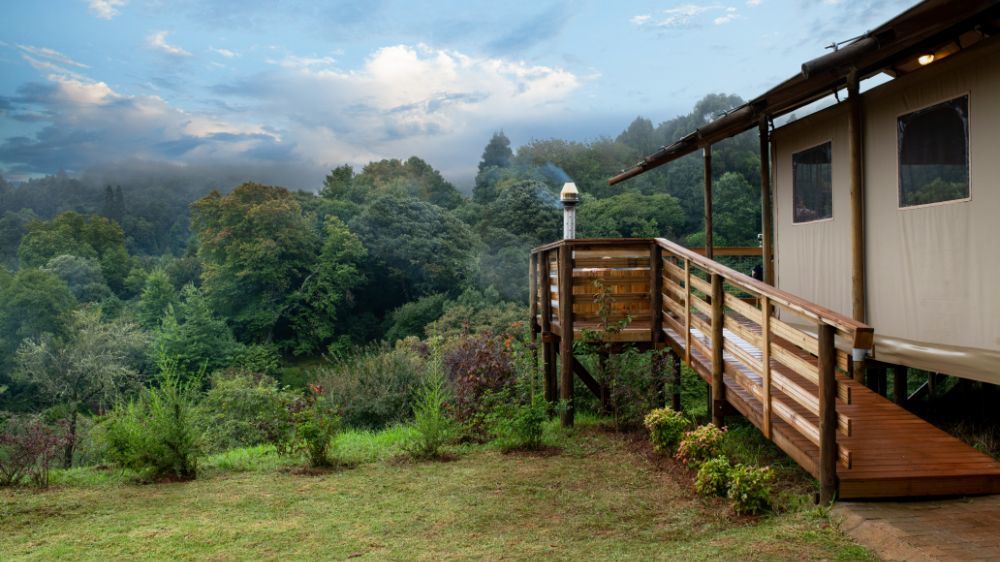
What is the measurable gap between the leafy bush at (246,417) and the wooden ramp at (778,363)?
2.86 meters

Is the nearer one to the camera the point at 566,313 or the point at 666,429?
the point at 666,429

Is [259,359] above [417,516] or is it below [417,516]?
below

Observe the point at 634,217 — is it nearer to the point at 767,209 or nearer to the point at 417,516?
the point at 767,209

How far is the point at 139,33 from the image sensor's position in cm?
5234

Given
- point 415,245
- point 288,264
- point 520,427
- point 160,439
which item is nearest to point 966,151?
point 520,427

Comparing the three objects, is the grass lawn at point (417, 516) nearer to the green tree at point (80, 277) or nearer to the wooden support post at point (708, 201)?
the wooden support post at point (708, 201)

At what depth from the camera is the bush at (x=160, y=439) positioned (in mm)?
5871

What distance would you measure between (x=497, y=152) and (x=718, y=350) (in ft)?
161

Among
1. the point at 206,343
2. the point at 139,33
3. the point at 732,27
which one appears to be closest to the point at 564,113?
the point at 732,27

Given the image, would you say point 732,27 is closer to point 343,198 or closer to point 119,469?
point 343,198

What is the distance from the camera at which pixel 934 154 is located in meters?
5.14

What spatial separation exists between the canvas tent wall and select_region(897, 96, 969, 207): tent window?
5 cm

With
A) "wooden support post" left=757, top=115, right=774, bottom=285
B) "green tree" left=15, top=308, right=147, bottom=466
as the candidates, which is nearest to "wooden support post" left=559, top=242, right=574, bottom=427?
"wooden support post" left=757, top=115, right=774, bottom=285

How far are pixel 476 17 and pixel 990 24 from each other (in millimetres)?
54585
